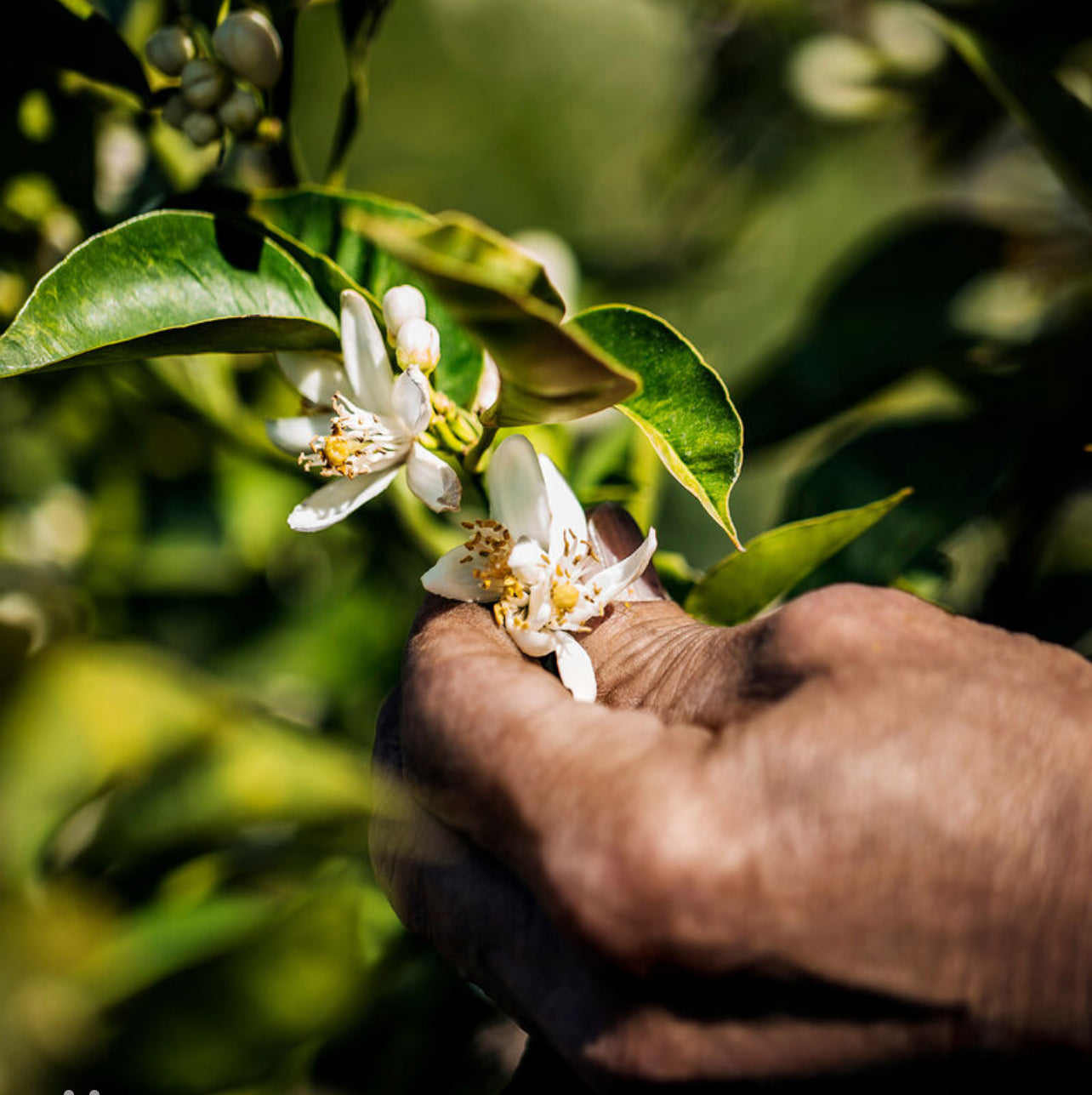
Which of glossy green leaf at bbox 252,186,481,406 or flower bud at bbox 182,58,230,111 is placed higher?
flower bud at bbox 182,58,230,111

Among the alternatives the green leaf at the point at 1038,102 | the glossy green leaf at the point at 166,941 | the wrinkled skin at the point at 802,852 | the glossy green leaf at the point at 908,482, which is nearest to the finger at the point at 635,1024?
the wrinkled skin at the point at 802,852

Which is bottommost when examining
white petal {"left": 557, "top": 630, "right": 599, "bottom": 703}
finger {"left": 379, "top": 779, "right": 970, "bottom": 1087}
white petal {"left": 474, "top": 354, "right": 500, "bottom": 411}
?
finger {"left": 379, "top": 779, "right": 970, "bottom": 1087}

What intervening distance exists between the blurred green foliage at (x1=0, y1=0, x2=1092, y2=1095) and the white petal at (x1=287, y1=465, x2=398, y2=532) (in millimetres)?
116

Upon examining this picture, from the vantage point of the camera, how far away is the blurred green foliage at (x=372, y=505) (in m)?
0.40

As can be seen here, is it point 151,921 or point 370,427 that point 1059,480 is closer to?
point 370,427

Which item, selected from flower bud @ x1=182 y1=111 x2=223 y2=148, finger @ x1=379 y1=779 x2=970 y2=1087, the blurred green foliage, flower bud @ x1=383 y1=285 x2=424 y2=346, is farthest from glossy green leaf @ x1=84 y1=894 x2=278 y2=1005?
flower bud @ x1=182 y1=111 x2=223 y2=148

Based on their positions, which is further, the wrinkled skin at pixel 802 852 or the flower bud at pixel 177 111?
the flower bud at pixel 177 111

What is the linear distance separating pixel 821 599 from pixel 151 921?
621 millimetres

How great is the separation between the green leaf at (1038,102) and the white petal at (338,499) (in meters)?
0.58

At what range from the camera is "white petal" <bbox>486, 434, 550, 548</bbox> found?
533mm

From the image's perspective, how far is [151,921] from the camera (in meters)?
0.79

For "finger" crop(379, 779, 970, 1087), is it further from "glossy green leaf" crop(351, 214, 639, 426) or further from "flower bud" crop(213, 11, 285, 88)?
"flower bud" crop(213, 11, 285, 88)

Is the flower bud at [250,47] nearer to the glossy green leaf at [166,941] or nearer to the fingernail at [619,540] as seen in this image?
the fingernail at [619,540]

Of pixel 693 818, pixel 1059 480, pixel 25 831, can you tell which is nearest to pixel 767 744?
pixel 693 818
